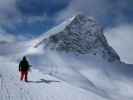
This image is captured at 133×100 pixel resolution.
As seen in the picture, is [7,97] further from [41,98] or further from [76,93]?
[76,93]

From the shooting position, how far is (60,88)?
82.7 ft

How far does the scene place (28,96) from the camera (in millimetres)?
20062

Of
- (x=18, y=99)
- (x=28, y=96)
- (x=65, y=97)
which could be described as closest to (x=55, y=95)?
(x=65, y=97)

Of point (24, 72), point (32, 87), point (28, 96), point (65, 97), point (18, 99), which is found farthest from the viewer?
point (24, 72)

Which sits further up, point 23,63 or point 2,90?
point 23,63

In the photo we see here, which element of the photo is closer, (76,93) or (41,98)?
(41,98)

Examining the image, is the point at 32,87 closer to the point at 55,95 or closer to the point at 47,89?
the point at 47,89

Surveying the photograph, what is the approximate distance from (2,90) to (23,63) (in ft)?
23.8

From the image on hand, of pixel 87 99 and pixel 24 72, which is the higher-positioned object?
pixel 24 72

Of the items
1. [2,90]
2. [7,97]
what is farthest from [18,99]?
[2,90]

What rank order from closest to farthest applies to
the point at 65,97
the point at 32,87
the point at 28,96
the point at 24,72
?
the point at 28,96, the point at 65,97, the point at 32,87, the point at 24,72

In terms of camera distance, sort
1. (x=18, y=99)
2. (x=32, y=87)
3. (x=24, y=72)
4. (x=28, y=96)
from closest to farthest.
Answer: (x=18, y=99) < (x=28, y=96) < (x=32, y=87) < (x=24, y=72)

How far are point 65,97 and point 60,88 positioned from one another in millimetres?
3738

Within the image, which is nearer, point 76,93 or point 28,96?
point 28,96
